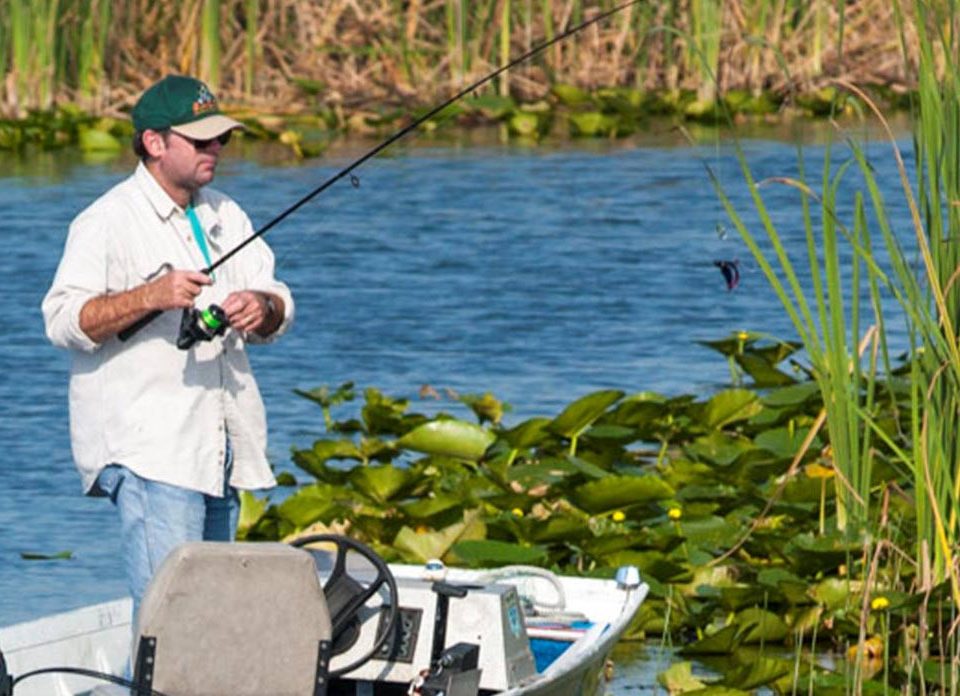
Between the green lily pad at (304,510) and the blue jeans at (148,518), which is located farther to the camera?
the green lily pad at (304,510)

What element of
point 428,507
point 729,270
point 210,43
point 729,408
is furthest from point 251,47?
point 428,507

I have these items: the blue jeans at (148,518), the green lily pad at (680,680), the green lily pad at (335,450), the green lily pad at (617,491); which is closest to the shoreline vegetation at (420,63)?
the green lily pad at (335,450)

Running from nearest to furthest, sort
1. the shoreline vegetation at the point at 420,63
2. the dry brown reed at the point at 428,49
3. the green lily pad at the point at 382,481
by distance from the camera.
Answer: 1. the green lily pad at the point at 382,481
2. the shoreline vegetation at the point at 420,63
3. the dry brown reed at the point at 428,49

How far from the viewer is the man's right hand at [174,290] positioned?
510cm

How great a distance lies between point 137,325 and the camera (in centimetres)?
526

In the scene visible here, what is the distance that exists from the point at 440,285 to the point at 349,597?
8229 mm

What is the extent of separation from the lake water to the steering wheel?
1.45m

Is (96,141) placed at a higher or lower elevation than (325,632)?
lower

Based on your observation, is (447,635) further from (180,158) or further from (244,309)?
(180,158)

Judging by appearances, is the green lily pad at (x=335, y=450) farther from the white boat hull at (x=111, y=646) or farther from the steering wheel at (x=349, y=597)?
the steering wheel at (x=349, y=597)

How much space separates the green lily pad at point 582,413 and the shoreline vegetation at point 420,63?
8.57m

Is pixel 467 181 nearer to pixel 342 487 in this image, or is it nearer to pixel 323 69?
pixel 323 69

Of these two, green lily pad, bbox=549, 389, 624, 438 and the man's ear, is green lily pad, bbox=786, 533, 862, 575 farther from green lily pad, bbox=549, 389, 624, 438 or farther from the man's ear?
the man's ear

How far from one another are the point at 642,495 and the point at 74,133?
392 inches
